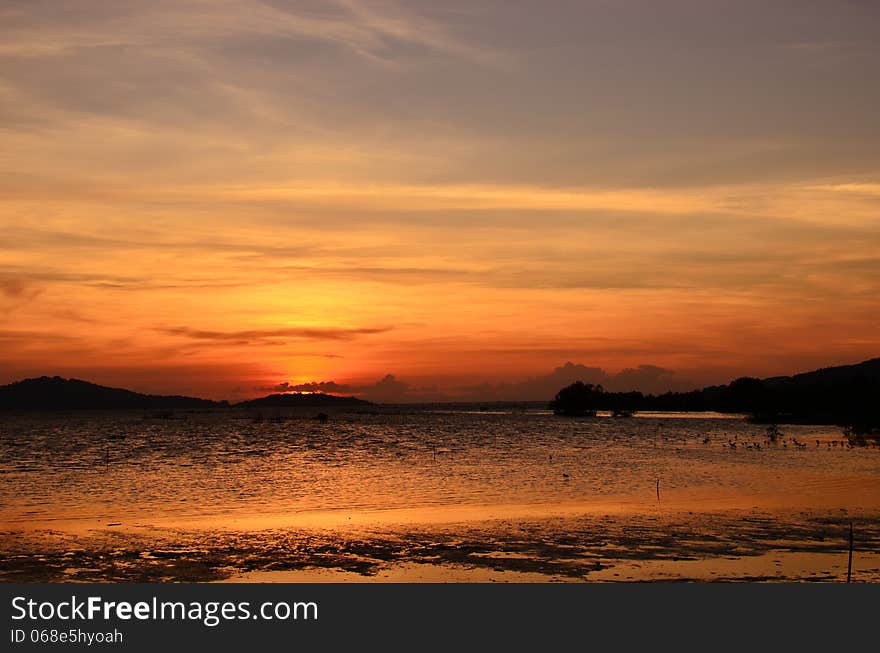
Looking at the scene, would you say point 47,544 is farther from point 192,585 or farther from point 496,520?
point 496,520

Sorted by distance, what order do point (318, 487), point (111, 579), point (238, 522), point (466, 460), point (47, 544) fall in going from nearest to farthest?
1. point (111, 579)
2. point (47, 544)
3. point (238, 522)
4. point (318, 487)
5. point (466, 460)

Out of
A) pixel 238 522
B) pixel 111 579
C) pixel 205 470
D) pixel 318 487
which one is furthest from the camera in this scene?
pixel 205 470

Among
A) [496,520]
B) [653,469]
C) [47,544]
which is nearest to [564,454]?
[653,469]

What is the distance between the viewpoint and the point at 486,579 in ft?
66.5

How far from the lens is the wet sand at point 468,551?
20.6 meters

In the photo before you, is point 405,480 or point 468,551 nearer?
point 468,551

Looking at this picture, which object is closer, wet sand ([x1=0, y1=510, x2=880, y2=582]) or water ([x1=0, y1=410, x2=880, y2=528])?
wet sand ([x1=0, y1=510, x2=880, y2=582])

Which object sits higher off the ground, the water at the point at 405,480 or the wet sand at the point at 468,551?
the wet sand at the point at 468,551

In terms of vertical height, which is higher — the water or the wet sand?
the wet sand

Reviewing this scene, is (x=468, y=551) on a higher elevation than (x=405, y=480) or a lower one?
higher

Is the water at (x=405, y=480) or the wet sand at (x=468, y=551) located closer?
the wet sand at (x=468, y=551)

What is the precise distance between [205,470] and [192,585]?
123ft

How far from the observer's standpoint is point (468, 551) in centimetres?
2373

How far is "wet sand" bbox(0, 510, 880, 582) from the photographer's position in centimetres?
2062
